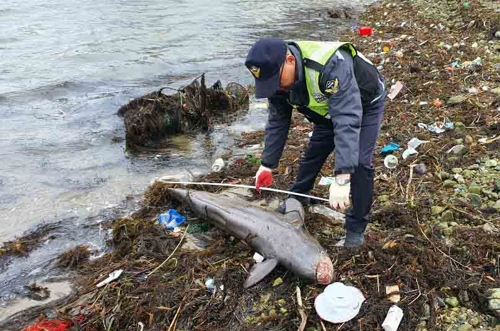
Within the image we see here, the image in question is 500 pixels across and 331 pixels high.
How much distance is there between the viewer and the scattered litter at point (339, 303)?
3410 millimetres

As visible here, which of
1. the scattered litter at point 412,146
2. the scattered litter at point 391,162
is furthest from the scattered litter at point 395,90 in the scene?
the scattered litter at point 391,162

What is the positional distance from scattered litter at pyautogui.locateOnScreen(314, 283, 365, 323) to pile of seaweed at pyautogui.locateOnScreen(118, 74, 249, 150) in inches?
184

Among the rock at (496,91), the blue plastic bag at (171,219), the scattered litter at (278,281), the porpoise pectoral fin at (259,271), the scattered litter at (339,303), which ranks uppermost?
the rock at (496,91)

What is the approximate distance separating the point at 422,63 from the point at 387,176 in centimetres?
466

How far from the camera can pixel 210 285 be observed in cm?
404

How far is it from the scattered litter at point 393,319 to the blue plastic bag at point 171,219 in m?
2.48

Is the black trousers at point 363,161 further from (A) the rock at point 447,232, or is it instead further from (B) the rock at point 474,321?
(B) the rock at point 474,321

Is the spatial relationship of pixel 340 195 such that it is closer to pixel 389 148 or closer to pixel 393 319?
pixel 393 319

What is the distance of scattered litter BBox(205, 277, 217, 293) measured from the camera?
13.1 ft

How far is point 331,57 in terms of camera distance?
11.0ft

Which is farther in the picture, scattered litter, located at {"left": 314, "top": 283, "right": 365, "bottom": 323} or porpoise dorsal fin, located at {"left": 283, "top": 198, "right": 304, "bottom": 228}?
porpoise dorsal fin, located at {"left": 283, "top": 198, "right": 304, "bottom": 228}

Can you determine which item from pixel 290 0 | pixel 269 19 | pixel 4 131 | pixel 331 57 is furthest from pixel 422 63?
pixel 290 0

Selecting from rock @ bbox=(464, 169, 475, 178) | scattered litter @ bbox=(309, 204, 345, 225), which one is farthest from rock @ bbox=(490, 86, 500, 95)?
scattered litter @ bbox=(309, 204, 345, 225)

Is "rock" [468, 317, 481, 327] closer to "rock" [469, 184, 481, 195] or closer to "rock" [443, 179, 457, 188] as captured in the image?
"rock" [469, 184, 481, 195]
